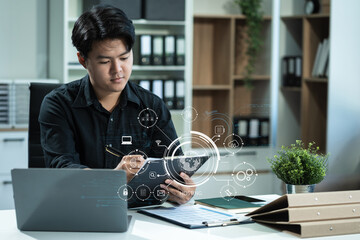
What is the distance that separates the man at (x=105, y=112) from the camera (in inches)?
70.6

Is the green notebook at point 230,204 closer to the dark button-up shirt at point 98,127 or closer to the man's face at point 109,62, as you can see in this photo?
the dark button-up shirt at point 98,127

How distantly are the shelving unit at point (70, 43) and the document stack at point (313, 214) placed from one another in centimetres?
201

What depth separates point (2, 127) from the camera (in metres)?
3.55

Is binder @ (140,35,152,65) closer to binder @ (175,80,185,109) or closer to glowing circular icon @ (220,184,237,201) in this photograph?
binder @ (175,80,185,109)

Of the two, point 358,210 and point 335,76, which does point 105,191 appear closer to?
point 358,210

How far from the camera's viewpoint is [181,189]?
5.81 ft

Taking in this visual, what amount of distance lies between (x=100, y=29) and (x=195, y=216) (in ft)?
2.15

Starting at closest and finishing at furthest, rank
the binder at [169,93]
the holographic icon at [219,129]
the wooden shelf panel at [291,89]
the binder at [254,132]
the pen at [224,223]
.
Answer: the pen at [224,223] < the holographic icon at [219,129] < the binder at [169,93] < the binder at [254,132] < the wooden shelf panel at [291,89]

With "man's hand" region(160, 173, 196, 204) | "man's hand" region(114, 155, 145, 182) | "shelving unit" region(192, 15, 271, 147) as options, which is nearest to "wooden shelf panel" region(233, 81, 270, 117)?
"shelving unit" region(192, 15, 271, 147)

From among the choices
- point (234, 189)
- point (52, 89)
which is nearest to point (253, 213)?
point (234, 189)

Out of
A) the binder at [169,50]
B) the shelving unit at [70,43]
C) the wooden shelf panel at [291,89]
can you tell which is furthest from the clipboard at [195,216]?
the wooden shelf panel at [291,89]

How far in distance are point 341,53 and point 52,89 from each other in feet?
7.57

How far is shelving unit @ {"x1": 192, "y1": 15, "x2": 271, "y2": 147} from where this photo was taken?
4.23m

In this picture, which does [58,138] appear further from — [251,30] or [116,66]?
[251,30]
